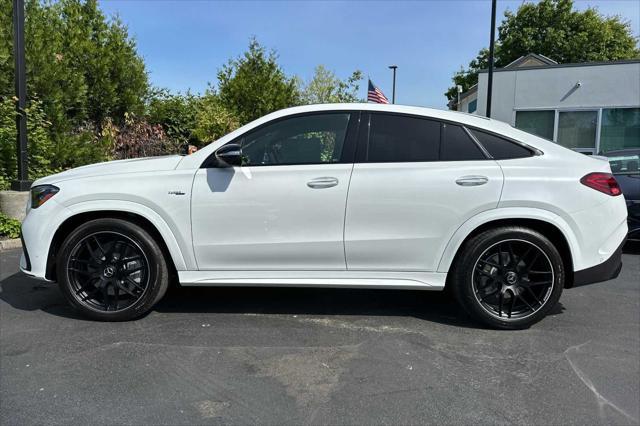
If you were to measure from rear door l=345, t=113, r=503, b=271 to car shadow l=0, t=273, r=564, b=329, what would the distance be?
606mm

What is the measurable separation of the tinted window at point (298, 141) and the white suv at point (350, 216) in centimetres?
1

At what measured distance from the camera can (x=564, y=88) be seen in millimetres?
14195

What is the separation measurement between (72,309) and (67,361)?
42.4 inches

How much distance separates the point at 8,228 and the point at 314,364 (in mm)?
5683

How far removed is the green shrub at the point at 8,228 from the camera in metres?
6.83

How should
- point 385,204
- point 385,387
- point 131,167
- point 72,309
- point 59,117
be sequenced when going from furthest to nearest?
point 59,117 → point 72,309 → point 131,167 → point 385,204 → point 385,387

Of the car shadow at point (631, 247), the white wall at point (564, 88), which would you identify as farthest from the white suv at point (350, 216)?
the white wall at point (564, 88)

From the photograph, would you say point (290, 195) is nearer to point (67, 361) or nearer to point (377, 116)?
point (377, 116)

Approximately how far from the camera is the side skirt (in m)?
3.77

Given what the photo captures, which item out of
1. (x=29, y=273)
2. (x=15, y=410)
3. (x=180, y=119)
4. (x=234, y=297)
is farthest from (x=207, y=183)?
(x=180, y=119)

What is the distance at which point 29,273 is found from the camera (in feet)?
12.7

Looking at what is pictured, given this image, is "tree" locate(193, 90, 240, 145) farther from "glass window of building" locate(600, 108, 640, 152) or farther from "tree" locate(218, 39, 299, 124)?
"glass window of building" locate(600, 108, 640, 152)

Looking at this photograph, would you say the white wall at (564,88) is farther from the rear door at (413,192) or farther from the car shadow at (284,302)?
the rear door at (413,192)

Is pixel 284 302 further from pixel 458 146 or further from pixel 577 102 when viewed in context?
pixel 577 102
